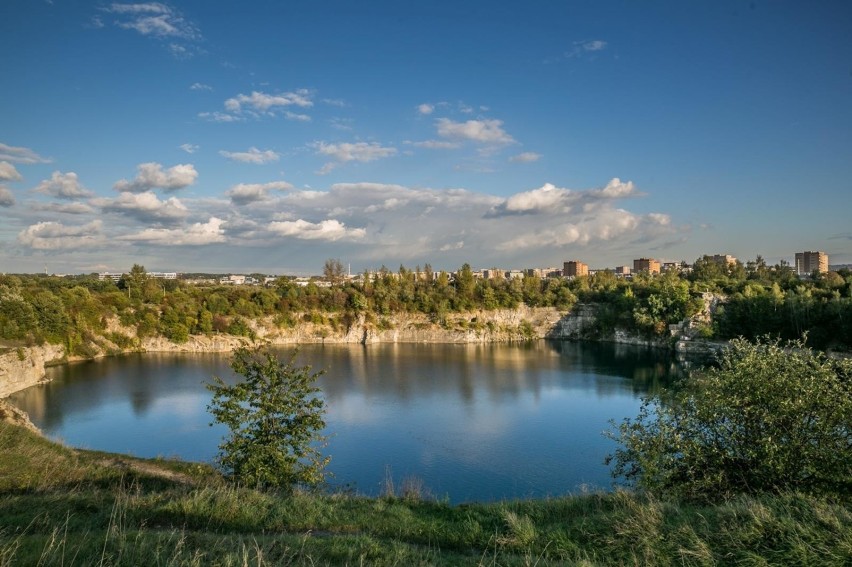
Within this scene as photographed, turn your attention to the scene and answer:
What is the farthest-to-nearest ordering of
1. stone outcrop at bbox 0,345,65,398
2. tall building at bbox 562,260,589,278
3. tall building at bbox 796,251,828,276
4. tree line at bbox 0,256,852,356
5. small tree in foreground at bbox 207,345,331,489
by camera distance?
tall building at bbox 562,260,589,278 → tall building at bbox 796,251,828,276 → tree line at bbox 0,256,852,356 → stone outcrop at bbox 0,345,65,398 → small tree in foreground at bbox 207,345,331,489

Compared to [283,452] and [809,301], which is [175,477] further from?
[809,301]

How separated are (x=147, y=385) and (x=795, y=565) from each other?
49.9m

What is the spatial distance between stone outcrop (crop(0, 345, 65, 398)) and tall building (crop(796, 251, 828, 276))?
154564 mm

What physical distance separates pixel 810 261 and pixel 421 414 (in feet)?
484

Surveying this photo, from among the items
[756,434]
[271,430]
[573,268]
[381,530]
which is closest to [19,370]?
[271,430]

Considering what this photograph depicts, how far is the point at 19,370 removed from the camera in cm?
4338

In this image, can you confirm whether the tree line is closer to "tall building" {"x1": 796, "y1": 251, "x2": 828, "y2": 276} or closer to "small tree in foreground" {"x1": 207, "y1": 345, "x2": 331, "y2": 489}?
"tall building" {"x1": 796, "y1": 251, "x2": 828, "y2": 276}

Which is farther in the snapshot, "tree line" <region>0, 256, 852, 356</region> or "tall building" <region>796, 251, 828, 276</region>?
"tall building" <region>796, 251, 828, 276</region>

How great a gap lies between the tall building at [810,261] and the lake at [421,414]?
3764 inches

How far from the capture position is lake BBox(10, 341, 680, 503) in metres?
22.9

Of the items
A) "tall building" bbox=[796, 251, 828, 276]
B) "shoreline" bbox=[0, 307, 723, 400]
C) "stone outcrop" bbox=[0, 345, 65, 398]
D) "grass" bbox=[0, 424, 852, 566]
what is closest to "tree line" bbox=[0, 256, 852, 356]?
"shoreline" bbox=[0, 307, 723, 400]

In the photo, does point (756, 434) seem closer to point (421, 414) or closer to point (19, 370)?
point (421, 414)

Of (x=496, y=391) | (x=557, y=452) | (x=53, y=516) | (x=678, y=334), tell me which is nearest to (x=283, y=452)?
(x=53, y=516)

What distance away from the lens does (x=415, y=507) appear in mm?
12953
